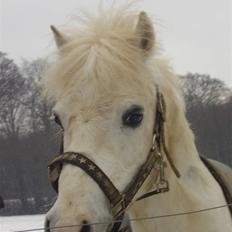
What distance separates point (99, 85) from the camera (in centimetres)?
268

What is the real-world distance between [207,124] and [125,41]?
34.7 m

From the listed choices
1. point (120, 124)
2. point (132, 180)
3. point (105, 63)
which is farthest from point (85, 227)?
point (105, 63)

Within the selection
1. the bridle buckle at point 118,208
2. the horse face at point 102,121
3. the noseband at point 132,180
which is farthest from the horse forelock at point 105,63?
the bridle buckle at point 118,208

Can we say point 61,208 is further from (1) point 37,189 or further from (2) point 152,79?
(1) point 37,189

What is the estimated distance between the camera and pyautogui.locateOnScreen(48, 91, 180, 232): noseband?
2.47 meters

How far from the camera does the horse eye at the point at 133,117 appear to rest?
267 centimetres

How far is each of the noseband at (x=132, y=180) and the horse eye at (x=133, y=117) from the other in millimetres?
201

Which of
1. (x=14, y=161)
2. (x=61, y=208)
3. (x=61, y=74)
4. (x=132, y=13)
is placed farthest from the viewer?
(x=14, y=161)

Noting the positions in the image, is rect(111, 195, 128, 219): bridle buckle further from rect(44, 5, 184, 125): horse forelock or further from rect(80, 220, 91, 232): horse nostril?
rect(44, 5, 184, 125): horse forelock

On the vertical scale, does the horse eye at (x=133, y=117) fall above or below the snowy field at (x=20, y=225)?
above

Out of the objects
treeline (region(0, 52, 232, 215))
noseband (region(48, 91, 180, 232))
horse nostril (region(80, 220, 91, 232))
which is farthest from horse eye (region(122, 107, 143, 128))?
treeline (region(0, 52, 232, 215))

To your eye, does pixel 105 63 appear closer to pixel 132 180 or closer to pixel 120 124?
pixel 120 124

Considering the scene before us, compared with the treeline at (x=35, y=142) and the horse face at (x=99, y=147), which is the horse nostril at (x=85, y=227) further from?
the treeline at (x=35, y=142)

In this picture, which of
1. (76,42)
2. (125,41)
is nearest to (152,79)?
(125,41)
